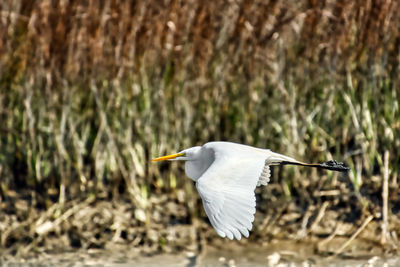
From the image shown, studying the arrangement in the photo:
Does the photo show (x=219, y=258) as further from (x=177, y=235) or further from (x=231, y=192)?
(x=231, y=192)

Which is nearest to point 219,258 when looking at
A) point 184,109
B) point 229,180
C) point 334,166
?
point 184,109

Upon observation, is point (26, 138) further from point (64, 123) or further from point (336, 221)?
point (336, 221)

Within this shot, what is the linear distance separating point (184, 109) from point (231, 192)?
156 cm

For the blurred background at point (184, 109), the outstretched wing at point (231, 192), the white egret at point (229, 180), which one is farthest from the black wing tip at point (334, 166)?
the blurred background at point (184, 109)

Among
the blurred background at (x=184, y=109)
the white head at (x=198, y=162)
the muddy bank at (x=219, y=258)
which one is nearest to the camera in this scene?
the white head at (x=198, y=162)

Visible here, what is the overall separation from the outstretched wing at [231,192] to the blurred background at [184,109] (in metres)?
1.24

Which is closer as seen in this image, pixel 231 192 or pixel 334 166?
pixel 231 192

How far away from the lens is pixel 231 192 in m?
1.99

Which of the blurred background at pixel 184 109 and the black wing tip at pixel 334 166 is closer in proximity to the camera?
the black wing tip at pixel 334 166

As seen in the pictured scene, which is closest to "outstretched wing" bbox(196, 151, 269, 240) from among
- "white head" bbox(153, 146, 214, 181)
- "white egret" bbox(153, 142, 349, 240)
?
"white egret" bbox(153, 142, 349, 240)

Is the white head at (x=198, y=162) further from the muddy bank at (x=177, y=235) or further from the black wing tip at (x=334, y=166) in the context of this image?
the muddy bank at (x=177, y=235)

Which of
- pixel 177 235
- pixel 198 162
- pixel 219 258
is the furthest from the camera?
pixel 177 235

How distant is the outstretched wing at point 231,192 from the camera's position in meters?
1.85

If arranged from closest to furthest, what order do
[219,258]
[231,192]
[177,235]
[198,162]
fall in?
[231,192], [198,162], [219,258], [177,235]
